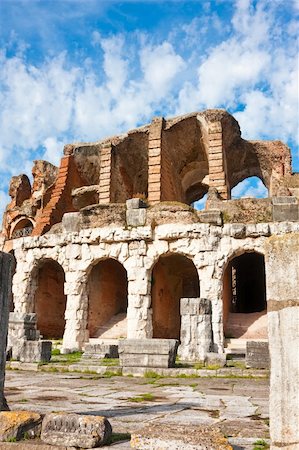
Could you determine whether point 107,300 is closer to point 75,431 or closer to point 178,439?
point 75,431

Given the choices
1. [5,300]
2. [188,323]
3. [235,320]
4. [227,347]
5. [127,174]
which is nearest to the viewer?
[5,300]

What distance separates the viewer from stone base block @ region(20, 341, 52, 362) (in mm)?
10781

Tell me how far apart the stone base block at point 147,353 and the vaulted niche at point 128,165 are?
35.6 feet

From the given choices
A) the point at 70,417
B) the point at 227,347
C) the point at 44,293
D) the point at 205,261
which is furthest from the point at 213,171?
the point at 70,417

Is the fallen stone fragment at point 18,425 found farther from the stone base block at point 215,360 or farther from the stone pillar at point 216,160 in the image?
the stone pillar at point 216,160

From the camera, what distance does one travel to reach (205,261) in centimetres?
1434

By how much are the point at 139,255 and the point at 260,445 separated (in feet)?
38.4

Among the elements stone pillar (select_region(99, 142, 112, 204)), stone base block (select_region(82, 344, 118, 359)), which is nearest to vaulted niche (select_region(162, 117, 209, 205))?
stone pillar (select_region(99, 142, 112, 204))

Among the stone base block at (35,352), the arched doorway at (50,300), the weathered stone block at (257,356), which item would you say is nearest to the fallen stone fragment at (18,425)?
the weathered stone block at (257,356)

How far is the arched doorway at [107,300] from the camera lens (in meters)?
16.6

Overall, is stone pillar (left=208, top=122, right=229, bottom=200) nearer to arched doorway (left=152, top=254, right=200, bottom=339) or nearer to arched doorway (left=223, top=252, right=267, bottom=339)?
arched doorway (left=152, top=254, right=200, bottom=339)

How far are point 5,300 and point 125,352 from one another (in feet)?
18.4

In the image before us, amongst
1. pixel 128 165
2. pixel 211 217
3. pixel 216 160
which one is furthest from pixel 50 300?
pixel 216 160

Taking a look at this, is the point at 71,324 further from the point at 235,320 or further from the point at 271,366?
the point at 271,366
